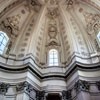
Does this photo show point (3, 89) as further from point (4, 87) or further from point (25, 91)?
point (25, 91)

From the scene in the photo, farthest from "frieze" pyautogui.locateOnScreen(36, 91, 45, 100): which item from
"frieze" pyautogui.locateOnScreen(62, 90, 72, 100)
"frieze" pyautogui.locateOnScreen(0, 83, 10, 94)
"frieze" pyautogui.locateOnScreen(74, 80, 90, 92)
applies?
"frieze" pyautogui.locateOnScreen(74, 80, 90, 92)

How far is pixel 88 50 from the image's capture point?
16875 mm

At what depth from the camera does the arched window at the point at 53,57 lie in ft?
55.1

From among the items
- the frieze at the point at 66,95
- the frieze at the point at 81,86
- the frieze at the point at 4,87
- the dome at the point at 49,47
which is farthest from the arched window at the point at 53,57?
the frieze at the point at 4,87

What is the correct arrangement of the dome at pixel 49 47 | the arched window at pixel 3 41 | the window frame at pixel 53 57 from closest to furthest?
the dome at pixel 49 47, the arched window at pixel 3 41, the window frame at pixel 53 57

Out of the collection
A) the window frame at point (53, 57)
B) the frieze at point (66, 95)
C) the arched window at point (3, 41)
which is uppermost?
the arched window at point (3, 41)

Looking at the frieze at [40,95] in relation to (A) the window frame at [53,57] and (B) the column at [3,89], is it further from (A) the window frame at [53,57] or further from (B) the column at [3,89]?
(A) the window frame at [53,57]

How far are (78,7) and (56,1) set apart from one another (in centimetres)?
222

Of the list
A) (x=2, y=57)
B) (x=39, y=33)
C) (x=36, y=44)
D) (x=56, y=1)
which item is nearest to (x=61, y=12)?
(x=56, y=1)

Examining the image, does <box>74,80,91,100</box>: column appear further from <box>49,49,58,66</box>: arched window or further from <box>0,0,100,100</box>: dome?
<box>49,49,58,66</box>: arched window

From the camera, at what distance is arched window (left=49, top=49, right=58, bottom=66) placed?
55.1 ft

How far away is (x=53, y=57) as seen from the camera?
17406mm

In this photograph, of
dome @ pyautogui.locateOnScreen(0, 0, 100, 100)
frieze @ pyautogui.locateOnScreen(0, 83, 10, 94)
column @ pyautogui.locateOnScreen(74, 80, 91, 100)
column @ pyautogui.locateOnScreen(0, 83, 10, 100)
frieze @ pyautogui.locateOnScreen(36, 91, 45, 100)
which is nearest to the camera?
column @ pyautogui.locateOnScreen(74, 80, 91, 100)

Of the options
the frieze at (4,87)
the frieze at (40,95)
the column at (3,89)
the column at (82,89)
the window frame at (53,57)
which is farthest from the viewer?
the window frame at (53,57)
